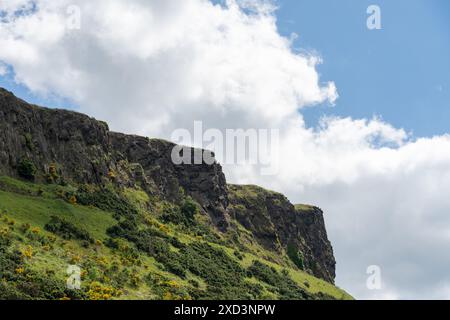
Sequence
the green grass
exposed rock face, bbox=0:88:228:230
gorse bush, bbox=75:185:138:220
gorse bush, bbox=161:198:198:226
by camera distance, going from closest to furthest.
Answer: the green grass → exposed rock face, bbox=0:88:228:230 → gorse bush, bbox=75:185:138:220 → gorse bush, bbox=161:198:198:226

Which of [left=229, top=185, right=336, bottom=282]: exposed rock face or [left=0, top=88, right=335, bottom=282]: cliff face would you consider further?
[left=229, top=185, right=336, bottom=282]: exposed rock face

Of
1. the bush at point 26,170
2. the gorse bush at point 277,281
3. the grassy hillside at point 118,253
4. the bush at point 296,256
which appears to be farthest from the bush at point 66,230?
the bush at point 296,256

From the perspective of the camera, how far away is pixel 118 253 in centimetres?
7675

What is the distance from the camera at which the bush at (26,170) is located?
88938 millimetres

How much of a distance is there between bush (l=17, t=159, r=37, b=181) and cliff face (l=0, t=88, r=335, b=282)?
699 mm

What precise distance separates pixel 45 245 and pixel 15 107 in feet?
141

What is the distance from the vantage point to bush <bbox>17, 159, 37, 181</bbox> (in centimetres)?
8894

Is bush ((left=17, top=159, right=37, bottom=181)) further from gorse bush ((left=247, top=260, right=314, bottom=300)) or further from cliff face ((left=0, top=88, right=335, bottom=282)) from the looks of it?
gorse bush ((left=247, top=260, right=314, bottom=300))

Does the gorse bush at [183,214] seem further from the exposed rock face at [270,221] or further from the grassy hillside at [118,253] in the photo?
the exposed rock face at [270,221]

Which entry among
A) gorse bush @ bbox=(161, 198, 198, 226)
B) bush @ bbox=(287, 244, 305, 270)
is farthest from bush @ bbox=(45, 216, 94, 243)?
bush @ bbox=(287, 244, 305, 270)

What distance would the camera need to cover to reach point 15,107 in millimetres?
96000

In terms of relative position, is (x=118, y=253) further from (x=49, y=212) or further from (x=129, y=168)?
(x=129, y=168)

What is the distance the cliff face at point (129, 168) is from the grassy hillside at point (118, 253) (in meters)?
6.58
